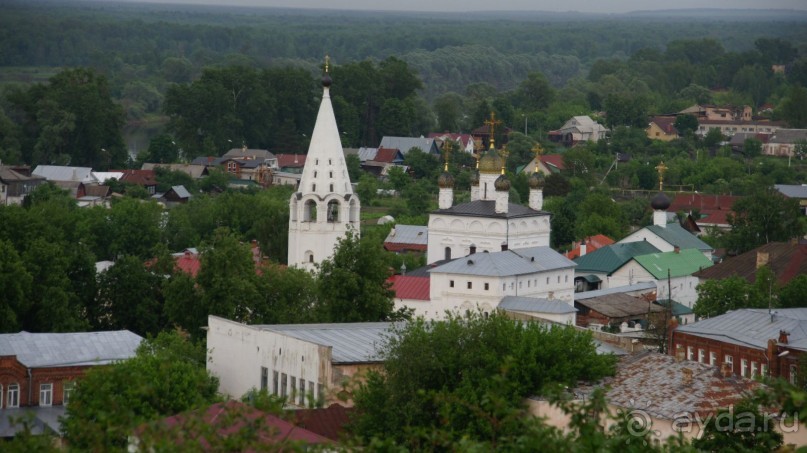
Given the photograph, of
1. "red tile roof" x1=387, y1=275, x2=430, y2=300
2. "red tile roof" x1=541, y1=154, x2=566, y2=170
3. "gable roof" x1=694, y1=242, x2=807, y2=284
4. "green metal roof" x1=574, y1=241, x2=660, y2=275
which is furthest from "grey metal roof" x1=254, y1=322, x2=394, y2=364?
"red tile roof" x1=541, y1=154, x2=566, y2=170

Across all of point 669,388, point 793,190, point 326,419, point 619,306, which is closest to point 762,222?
point 619,306

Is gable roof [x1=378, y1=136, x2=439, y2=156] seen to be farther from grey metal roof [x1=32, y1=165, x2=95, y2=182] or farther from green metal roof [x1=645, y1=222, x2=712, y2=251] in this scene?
green metal roof [x1=645, y1=222, x2=712, y2=251]

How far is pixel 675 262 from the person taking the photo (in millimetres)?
44844

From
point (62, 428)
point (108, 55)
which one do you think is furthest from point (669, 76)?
point (62, 428)

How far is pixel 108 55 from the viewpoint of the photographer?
133125 millimetres

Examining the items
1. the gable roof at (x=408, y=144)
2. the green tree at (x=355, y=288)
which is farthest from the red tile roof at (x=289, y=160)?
the green tree at (x=355, y=288)

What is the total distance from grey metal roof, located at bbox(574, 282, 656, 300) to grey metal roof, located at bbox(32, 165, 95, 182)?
1170 inches

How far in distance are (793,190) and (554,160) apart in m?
12.9

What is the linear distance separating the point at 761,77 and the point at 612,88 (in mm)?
12349

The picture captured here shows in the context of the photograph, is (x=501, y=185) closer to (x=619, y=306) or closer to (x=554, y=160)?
(x=619, y=306)

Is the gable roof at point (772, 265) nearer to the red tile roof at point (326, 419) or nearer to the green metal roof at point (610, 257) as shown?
the green metal roof at point (610, 257)

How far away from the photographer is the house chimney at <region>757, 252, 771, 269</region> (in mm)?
42638

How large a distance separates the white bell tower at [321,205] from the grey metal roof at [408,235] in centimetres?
1163

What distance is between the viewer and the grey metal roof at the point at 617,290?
4016cm
